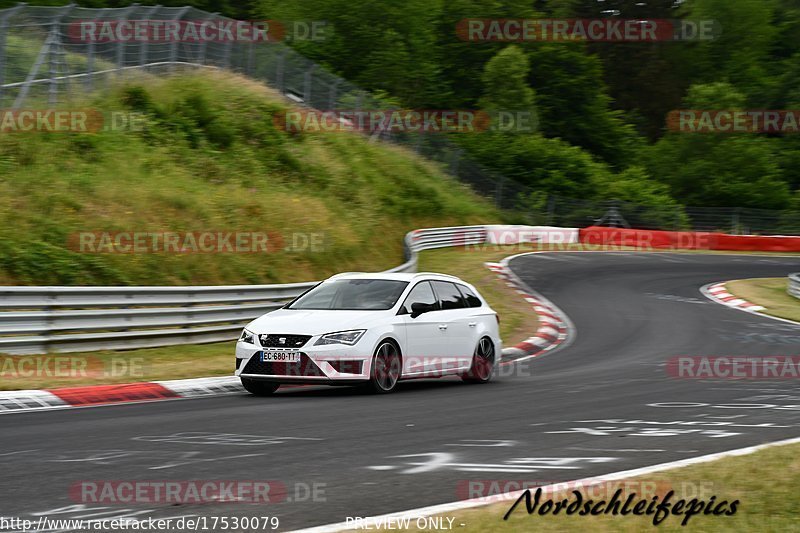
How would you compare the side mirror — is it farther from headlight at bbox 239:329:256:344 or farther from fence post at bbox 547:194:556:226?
fence post at bbox 547:194:556:226

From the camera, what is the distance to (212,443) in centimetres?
841

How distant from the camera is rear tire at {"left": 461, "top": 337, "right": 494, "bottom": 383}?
14.6 m

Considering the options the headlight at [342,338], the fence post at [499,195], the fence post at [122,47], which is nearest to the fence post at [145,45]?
the fence post at [122,47]

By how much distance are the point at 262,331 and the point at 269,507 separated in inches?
255

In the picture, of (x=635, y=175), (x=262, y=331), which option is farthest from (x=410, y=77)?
(x=262, y=331)

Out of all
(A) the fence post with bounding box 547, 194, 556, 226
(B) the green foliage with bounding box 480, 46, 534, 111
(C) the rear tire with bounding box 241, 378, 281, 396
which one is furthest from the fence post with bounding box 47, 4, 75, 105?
(B) the green foliage with bounding box 480, 46, 534, 111

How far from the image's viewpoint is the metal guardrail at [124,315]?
14727mm

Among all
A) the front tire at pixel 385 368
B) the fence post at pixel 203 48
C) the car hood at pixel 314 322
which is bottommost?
the front tire at pixel 385 368

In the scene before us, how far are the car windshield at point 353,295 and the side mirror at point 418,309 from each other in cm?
24

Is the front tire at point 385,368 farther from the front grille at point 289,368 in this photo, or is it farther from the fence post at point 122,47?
the fence post at point 122,47

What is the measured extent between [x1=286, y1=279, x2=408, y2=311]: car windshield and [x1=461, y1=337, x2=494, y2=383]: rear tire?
1.59m

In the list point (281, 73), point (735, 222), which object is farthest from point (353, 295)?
point (735, 222)

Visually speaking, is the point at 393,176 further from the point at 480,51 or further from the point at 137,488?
the point at 137,488

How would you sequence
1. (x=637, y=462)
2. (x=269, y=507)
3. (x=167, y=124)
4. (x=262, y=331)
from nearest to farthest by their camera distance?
(x=269, y=507)
(x=637, y=462)
(x=262, y=331)
(x=167, y=124)
